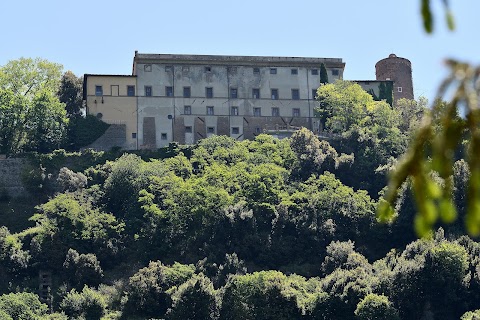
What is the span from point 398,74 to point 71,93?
27.0 m

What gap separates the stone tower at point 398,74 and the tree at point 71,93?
25.1 meters

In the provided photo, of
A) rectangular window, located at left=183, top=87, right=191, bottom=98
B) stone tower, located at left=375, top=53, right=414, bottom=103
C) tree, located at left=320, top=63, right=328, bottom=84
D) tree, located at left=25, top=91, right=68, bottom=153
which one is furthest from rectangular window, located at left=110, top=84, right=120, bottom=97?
stone tower, located at left=375, top=53, right=414, bottom=103

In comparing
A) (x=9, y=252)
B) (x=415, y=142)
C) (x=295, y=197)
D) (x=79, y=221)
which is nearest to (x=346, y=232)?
(x=295, y=197)

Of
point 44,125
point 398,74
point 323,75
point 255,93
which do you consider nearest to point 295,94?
point 323,75

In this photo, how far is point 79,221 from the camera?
58875 mm

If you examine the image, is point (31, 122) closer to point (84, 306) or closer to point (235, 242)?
point (235, 242)

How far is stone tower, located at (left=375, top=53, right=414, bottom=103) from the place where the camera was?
82438 mm

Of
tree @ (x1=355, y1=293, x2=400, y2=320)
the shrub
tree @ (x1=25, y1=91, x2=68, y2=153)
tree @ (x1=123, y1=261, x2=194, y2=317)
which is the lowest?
tree @ (x1=355, y1=293, x2=400, y2=320)

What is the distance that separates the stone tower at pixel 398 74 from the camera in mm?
82438

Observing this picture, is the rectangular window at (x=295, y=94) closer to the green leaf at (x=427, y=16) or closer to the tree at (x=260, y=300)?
the tree at (x=260, y=300)

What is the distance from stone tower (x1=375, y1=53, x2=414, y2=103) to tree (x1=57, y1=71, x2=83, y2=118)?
25.1 meters

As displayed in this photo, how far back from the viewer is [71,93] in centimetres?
7444

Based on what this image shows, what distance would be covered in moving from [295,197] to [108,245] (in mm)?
11871

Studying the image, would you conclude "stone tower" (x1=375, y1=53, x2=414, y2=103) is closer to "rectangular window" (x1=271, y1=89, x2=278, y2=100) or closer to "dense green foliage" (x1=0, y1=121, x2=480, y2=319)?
"dense green foliage" (x1=0, y1=121, x2=480, y2=319)
